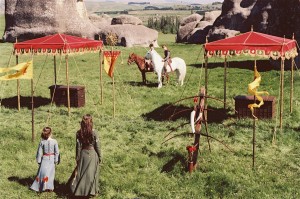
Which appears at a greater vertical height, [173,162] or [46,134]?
[46,134]

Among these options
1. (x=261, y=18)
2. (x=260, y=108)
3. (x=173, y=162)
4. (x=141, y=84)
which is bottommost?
(x=173, y=162)

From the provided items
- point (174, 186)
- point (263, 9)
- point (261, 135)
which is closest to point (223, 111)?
point (261, 135)

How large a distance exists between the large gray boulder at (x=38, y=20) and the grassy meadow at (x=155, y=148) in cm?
2281

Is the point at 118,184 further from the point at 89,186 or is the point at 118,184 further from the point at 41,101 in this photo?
the point at 41,101

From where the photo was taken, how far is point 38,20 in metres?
42.8

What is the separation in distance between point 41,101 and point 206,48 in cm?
877

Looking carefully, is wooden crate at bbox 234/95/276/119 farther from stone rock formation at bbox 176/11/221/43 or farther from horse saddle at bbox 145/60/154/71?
stone rock formation at bbox 176/11/221/43

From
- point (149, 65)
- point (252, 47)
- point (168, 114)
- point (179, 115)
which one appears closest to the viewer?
point (252, 47)

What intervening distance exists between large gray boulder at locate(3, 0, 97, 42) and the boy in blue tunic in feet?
114

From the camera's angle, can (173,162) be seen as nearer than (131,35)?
Yes

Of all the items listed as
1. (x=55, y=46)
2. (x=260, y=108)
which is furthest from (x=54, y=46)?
(x=260, y=108)

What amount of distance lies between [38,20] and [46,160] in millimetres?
35655

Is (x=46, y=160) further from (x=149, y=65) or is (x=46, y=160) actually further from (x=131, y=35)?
(x=131, y=35)

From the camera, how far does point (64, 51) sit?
618 inches
